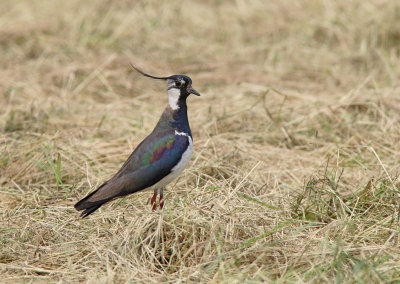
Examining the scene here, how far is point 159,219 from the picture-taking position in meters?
4.20

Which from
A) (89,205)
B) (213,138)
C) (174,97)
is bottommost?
(213,138)

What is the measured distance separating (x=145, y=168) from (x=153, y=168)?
6 cm

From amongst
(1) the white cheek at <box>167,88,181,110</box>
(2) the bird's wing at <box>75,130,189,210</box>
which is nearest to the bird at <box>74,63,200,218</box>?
(2) the bird's wing at <box>75,130,189,210</box>

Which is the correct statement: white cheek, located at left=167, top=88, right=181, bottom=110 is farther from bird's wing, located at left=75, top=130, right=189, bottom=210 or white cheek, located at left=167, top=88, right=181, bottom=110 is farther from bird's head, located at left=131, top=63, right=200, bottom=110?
bird's wing, located at left=75, top=130, right=189, bottom=210

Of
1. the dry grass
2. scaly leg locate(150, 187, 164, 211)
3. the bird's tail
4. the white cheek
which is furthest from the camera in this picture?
the white cheek

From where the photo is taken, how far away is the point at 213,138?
6348mm

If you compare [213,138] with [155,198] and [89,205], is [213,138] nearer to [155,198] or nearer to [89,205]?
[155,198]

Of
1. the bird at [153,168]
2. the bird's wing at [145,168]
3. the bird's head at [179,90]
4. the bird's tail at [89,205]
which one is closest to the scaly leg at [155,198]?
the bird at [153,168]

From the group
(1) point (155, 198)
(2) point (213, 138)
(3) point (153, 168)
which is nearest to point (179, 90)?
(3) point (153, 168)

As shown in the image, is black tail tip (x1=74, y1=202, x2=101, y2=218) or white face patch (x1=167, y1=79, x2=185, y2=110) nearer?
black tail tip (x1=74, y1=202, x2=101, y2=218)

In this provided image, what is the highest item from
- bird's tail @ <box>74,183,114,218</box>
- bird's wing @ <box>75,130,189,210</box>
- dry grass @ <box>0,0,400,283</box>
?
bird's wing @ <box>75,130,189,210</box>

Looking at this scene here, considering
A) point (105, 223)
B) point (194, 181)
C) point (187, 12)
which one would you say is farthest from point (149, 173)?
point (187, 12)

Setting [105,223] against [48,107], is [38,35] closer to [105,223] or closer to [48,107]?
[48,107]

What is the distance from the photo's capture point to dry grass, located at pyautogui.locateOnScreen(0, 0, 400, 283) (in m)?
4.16
